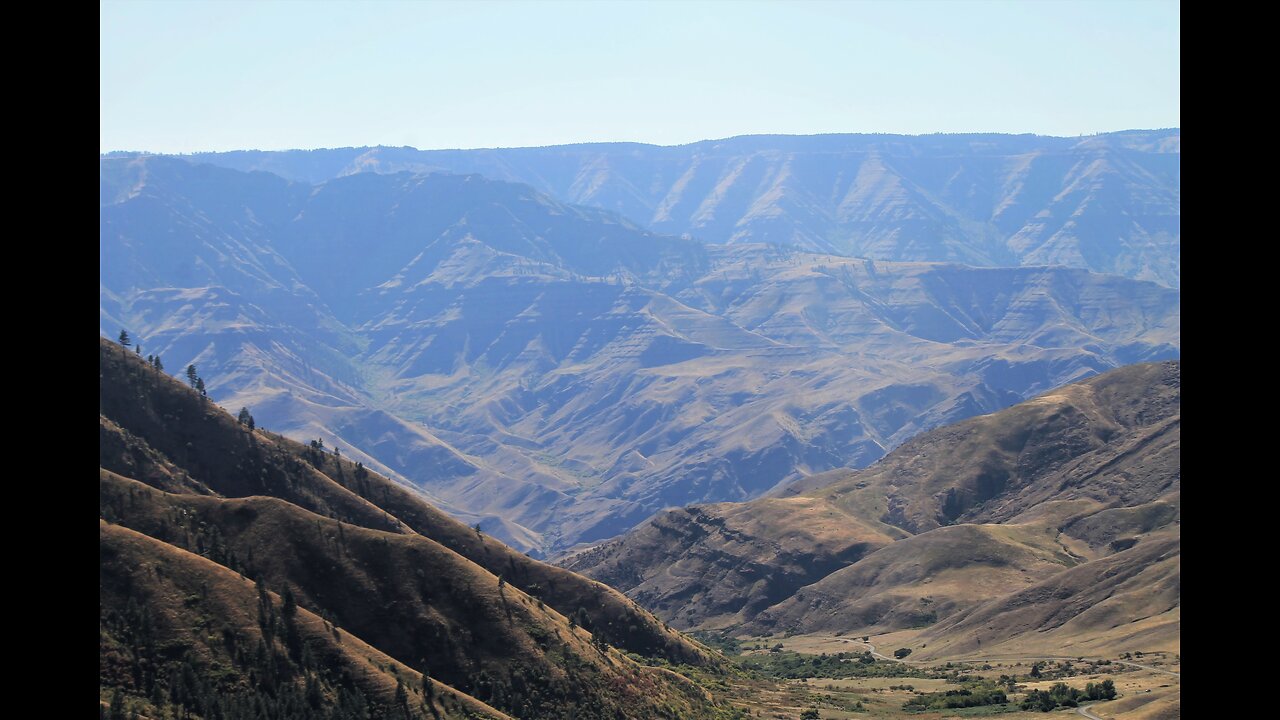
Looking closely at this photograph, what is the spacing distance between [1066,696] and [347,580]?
79461 millimetres

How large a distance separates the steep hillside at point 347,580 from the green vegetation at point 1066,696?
36.4 m

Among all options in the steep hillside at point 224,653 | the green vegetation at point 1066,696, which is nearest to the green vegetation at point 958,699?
the green vegetation at point 1066,696

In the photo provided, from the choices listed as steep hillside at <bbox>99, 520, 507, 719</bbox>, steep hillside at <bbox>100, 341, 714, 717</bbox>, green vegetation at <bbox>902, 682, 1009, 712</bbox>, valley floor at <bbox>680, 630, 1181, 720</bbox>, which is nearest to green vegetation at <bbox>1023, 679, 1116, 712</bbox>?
valley floor at <bbox>680, 630, 1181, 720</bbox>

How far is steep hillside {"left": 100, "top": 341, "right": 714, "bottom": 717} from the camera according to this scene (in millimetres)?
125188

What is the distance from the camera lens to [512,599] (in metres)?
139

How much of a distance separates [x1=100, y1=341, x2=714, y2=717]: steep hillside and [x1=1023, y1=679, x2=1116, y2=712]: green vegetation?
3639 cm

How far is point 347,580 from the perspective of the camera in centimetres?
13100

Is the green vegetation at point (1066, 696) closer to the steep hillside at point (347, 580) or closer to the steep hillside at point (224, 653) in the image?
the steep hillside at point (347, 580)

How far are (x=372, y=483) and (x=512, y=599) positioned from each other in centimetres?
4359

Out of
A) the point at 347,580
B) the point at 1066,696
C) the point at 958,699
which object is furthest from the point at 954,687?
the point at 347,580

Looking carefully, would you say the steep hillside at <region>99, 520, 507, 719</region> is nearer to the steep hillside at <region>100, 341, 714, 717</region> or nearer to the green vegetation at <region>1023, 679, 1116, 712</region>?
the steep hillside at <region>100, 341, 714, 717</region>
